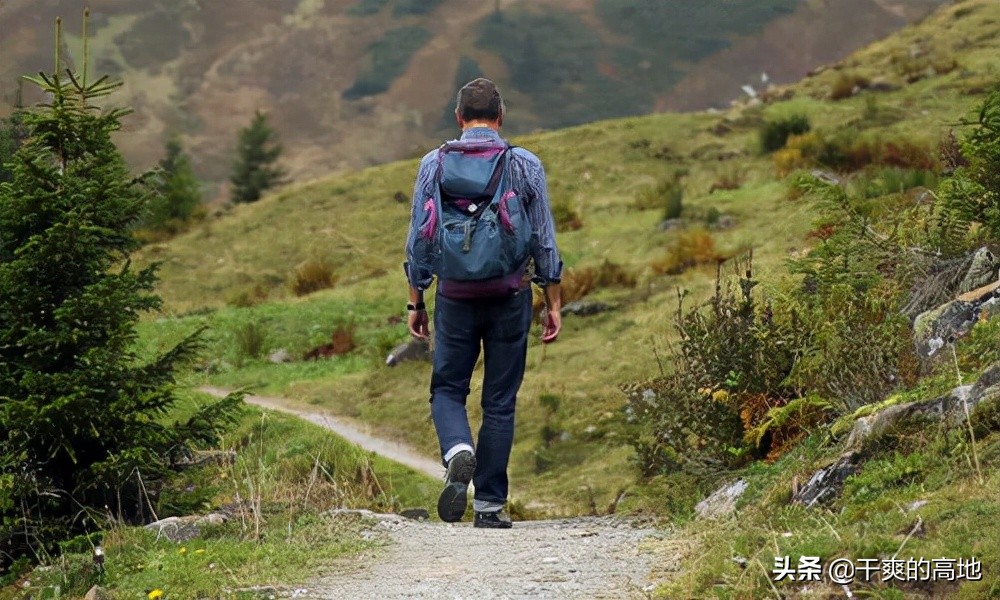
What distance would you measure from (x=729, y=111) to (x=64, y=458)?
26.2m

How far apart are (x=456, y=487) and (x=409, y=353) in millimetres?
9966

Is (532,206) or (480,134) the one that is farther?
(480,134)

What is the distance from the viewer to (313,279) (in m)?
25.0

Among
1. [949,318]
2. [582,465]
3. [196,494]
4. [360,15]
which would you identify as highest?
[360,15]

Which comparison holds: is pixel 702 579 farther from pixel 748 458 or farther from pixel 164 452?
pixel 164 452

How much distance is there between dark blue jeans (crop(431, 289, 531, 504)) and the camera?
749cm

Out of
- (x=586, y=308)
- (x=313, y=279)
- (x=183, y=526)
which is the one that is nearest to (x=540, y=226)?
(x=183, y=526)

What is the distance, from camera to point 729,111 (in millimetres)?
32969

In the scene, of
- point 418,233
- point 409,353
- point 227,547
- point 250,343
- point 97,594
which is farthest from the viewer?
point 250,343

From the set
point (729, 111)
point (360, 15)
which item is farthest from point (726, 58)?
point (360, 15)

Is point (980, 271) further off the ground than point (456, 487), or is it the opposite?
point (980, 271)

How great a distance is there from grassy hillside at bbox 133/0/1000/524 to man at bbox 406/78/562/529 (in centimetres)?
226

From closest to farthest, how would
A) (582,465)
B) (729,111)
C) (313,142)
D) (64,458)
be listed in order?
(64,458) < (582,465) < (729,111) < (313,142)

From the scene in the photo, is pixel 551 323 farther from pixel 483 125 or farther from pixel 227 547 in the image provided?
pixel 227 547
